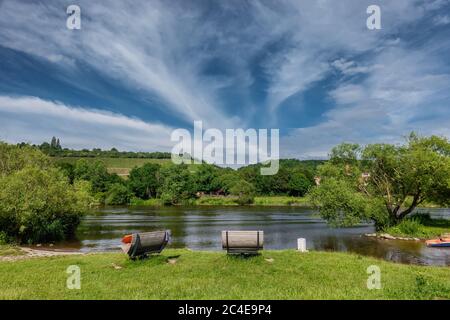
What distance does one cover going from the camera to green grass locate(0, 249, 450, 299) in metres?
8.83

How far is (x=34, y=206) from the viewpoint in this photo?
86.9 ft

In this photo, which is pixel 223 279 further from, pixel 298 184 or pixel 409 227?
pixel 298 184

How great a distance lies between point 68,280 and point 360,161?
36.2 metres

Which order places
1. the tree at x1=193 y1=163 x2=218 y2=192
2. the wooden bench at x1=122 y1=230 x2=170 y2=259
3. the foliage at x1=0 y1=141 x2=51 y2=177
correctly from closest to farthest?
the wooden bench at x1=122 y1=230 x2=170 y2=259 → the foliage at x1=0 y1=141 x2=51 y2=177 → the tree at x1=193 y1=163 x2=218 y2=192

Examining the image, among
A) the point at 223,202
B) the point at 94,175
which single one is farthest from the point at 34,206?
the point at 94,175

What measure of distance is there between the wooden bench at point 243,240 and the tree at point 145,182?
11224 centimetres

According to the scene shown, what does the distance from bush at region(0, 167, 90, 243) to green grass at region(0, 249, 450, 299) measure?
1315 cm

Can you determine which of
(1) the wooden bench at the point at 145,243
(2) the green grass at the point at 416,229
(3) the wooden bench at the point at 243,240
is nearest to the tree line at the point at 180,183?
(2) the green grass at the point at 416,229

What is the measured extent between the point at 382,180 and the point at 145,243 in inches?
1305

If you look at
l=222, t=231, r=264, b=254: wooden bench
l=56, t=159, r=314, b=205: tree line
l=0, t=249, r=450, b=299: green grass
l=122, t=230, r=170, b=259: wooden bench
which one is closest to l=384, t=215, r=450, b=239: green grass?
l=0, t=249, r=450, b=299: green grass

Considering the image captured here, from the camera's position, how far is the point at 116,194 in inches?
4267

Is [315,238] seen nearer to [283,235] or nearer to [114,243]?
[283,235]

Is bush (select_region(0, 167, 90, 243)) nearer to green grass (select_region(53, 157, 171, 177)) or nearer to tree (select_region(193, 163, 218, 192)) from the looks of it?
tree (select_region(193, 163, 218, 192))
